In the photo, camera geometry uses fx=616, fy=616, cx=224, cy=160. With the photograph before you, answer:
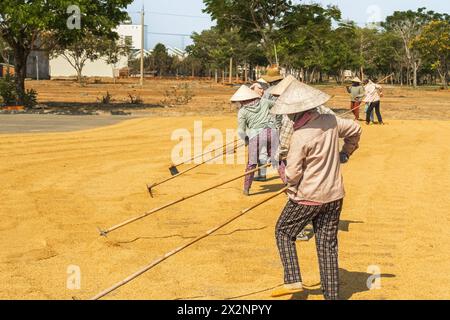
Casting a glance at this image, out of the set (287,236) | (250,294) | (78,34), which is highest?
(78,34)

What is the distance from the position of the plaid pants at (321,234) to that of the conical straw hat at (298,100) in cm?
73

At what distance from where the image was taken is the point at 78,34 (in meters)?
25.0

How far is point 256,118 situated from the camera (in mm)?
9000

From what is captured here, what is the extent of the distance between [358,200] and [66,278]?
4.88 m

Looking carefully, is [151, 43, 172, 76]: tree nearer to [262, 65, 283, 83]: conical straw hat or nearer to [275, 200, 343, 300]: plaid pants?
[262, 65, 283, 83]: conical straw hat

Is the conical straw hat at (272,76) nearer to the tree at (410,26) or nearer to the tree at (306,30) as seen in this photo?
the tree at (306,30)

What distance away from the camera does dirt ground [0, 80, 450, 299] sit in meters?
5.43

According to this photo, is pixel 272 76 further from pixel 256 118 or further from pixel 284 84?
pixel 284 84

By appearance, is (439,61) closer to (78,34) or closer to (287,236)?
(78,34)

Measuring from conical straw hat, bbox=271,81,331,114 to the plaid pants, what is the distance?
0.73 metres

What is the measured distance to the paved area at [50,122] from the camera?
699 inches

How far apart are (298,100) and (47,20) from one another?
2016cm

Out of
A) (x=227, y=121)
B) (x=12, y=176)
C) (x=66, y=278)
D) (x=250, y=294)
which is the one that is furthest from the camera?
(x=227, y=121)
